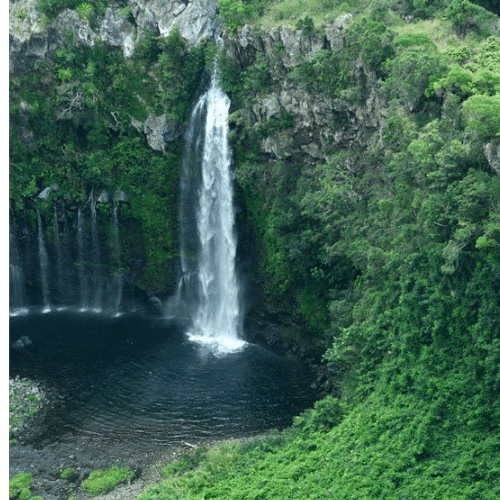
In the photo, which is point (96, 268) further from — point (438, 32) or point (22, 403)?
point (438, 32)

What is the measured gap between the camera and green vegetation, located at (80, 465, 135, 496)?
30719 millimetres

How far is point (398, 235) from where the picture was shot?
3247cm

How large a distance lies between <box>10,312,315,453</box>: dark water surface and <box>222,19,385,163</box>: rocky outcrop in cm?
945

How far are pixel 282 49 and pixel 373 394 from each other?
15.9 m

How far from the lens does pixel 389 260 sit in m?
32.3

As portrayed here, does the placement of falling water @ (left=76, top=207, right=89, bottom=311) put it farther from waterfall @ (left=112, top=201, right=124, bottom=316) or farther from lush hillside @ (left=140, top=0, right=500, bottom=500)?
lush hillside @ (left=140, top=0, right=500, bottom=500)

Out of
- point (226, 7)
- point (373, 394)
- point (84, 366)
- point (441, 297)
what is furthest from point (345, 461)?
point (226, 7)

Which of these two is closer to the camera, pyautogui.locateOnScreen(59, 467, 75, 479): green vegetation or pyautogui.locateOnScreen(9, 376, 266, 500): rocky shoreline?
pyautogui.locateOnScreen(9, 376, 266, 500): rocky shoreline

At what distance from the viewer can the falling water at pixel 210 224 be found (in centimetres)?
4156

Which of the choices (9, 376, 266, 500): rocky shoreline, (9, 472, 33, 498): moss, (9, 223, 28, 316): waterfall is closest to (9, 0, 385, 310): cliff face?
(9, 223, 28, 316): waterfall

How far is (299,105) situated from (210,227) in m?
7.74

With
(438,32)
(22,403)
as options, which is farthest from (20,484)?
(438,32)

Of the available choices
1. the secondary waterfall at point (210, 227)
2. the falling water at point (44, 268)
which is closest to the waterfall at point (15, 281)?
the falling water at point (44, 268)

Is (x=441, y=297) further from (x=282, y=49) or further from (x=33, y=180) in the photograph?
(x=33, y=180)
